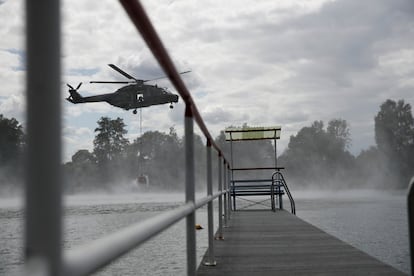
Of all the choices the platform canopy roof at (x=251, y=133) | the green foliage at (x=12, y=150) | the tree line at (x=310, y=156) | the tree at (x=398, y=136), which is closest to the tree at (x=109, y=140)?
the tree line at (x=310, y=156)

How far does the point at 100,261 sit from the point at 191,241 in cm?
128

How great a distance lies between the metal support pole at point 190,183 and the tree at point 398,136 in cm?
7284

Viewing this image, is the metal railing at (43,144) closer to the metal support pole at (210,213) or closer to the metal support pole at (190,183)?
the metal support pole at (190,183)

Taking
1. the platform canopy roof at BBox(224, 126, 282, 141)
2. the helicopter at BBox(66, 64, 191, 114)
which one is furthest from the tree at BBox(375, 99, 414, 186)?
the platform canopy roof at BBox(224, 126, 282, 141)

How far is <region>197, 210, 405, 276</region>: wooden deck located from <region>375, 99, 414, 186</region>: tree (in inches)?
2767

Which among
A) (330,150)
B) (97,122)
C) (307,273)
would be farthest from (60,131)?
(97,122)

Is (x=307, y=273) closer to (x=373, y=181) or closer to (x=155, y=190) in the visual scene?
(x=373, y=181)

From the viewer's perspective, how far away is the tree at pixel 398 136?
7050 cm

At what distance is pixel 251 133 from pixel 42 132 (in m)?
9.77

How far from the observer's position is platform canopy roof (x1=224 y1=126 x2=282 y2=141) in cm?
996

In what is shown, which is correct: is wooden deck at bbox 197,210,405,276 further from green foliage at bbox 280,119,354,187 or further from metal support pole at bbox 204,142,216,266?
green foliage at bbox 280,119,354,187

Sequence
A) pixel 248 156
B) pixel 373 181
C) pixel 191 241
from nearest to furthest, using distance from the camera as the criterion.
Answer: pixel 191 241 < pixel 373 181 < pixel 248 156

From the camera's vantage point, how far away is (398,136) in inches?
2798

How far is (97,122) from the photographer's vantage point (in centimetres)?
10094
